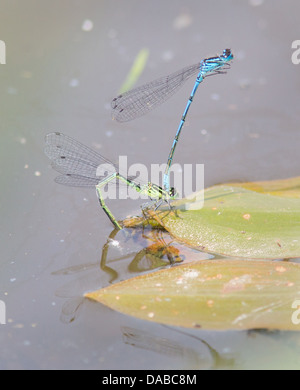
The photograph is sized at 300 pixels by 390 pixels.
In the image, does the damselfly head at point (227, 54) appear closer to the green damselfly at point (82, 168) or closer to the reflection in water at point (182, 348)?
the green damselfly at point (82, 168)

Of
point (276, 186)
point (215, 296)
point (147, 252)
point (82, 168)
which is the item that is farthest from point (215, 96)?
point (215, 296)

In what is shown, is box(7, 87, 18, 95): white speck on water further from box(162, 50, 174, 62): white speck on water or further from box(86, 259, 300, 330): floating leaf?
box(86, 259, 300, 330): floating leaf

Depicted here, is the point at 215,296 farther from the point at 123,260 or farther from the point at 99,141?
the point at 99,141

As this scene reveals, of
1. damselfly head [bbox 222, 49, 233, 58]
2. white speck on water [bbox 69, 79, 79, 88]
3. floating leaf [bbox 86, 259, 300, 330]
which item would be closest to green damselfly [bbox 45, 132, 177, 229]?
white speck on water [bbox 69, 79, 79, 88]

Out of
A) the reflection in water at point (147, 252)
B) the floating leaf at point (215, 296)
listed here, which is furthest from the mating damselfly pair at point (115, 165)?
the floating leaf at point (215, 296)
